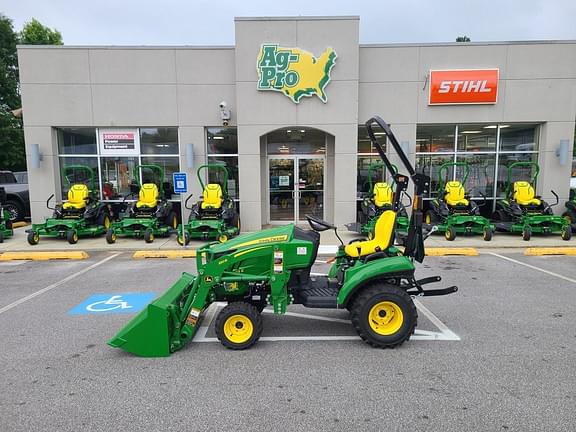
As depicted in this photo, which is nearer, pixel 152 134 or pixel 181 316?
pixel 181 316

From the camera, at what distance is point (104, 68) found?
38.1 ft

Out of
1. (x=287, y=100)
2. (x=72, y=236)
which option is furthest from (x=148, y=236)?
(x=287, y=100)

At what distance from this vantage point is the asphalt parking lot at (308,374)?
2.87 meters

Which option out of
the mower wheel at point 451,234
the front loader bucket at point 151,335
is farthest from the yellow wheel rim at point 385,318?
the mower wheel at point 451,234

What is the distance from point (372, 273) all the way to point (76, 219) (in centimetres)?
904

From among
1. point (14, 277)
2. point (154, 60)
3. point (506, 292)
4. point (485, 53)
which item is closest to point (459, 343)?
point (506, 292)

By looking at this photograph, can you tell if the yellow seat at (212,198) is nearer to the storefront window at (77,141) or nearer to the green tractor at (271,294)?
the storefront window at (77,141)

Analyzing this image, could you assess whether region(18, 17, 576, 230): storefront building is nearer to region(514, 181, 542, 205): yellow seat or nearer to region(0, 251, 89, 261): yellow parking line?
region(514, 181, 542, 205): yellow seat

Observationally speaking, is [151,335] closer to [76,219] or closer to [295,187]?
[76,219]

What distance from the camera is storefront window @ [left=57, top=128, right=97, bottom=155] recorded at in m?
12.2

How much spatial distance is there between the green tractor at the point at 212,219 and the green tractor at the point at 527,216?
725 cm

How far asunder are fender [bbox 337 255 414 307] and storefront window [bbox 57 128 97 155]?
433 inches

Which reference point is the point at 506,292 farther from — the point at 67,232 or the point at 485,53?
the point at 67,232

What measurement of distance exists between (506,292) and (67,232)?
32.3ft
